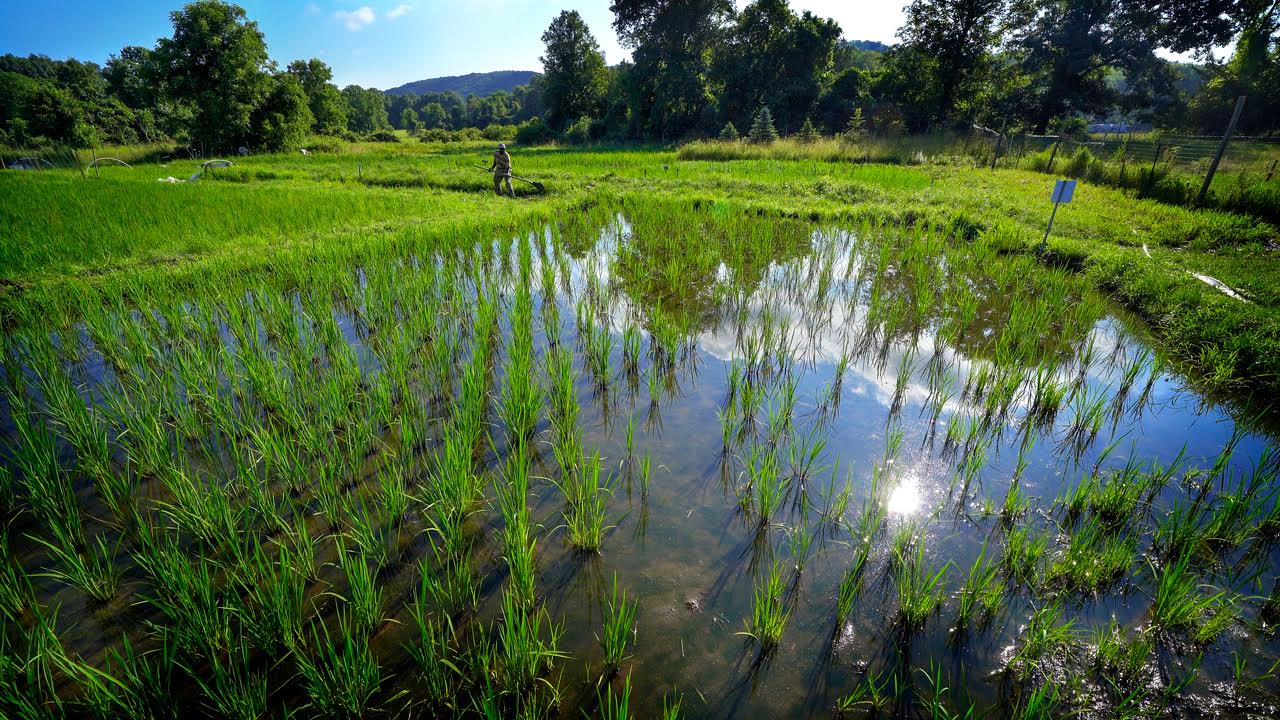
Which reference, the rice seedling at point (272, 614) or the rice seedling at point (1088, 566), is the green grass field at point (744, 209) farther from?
the rice seedling at point (272, 614)

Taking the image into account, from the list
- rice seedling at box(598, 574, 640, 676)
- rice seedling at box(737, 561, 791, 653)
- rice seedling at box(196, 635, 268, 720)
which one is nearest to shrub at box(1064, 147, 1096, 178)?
rice seedling at box(737, 561, 791, 653)

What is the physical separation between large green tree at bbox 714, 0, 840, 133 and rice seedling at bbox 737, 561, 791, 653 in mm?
28518

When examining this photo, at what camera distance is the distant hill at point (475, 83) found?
555 ft

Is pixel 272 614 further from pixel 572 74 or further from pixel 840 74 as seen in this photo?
pixel 572 74

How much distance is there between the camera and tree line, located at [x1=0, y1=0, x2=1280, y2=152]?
2291cm

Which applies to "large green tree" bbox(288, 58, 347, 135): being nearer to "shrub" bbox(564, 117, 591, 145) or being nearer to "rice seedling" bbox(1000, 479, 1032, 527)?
"shrub" bbox(564, 117, 591, 145)

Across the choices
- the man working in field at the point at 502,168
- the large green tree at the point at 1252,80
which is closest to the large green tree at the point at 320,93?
the man working in field at the point at 502,168

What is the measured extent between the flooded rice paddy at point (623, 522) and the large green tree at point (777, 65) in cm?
2617

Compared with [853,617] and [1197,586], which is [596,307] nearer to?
[853,617]

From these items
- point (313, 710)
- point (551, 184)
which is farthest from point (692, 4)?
point (313, 710)

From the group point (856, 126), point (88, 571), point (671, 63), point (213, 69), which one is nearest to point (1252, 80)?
point (856, 126)

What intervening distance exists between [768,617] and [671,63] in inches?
1304

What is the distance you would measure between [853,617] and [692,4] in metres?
36.6

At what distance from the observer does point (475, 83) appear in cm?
18100
